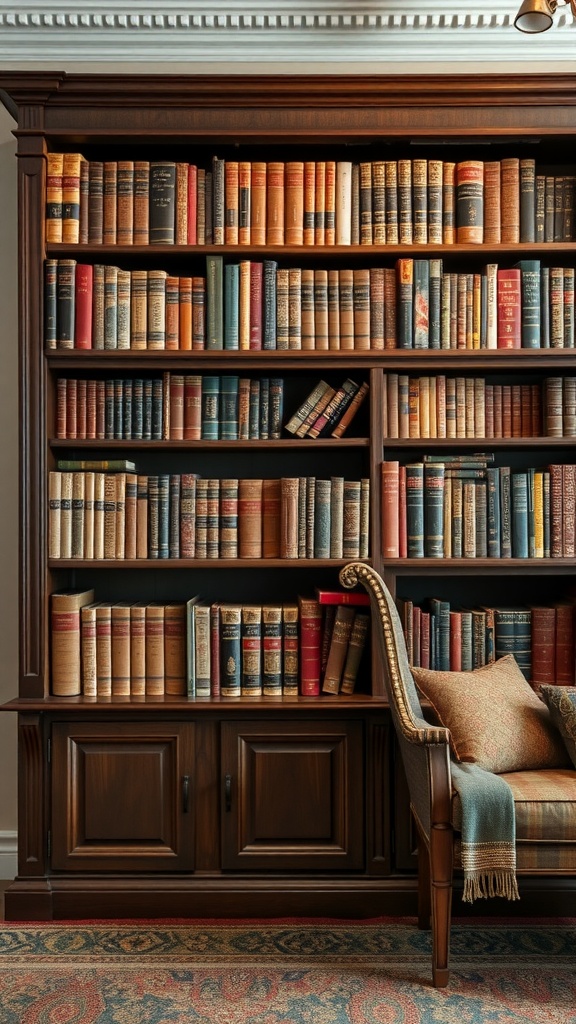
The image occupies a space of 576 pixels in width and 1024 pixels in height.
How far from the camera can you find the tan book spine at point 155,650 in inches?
108

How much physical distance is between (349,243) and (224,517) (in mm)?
968

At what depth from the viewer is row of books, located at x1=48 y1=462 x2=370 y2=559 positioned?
2721 millimetres

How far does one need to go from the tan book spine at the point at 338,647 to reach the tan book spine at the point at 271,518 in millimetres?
286

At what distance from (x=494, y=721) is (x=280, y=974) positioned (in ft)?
2.98

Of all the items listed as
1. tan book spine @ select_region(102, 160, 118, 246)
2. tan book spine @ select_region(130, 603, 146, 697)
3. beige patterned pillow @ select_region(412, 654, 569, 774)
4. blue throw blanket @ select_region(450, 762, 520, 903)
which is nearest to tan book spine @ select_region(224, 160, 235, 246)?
tan book spine @ select_region(102, 160, 118, 246)

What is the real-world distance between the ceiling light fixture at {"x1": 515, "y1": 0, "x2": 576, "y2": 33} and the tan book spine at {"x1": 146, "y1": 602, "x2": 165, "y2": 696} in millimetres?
1912

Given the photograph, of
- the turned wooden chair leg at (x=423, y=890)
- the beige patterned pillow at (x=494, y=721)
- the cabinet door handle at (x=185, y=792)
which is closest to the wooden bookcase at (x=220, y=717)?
the cabinet door handle at (x=185, y=792)

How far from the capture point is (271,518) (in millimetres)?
2779

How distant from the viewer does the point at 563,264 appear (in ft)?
9.63

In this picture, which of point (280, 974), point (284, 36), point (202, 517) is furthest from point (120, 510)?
point (284, 36)

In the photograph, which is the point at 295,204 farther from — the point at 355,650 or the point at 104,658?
the point at 104,658

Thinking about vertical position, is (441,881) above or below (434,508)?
below

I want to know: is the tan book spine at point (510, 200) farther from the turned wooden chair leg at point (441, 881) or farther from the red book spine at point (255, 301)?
the turned wooden chair leg at point (441, 881)

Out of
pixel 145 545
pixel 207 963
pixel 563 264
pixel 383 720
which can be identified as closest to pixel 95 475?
pixel 145 545
